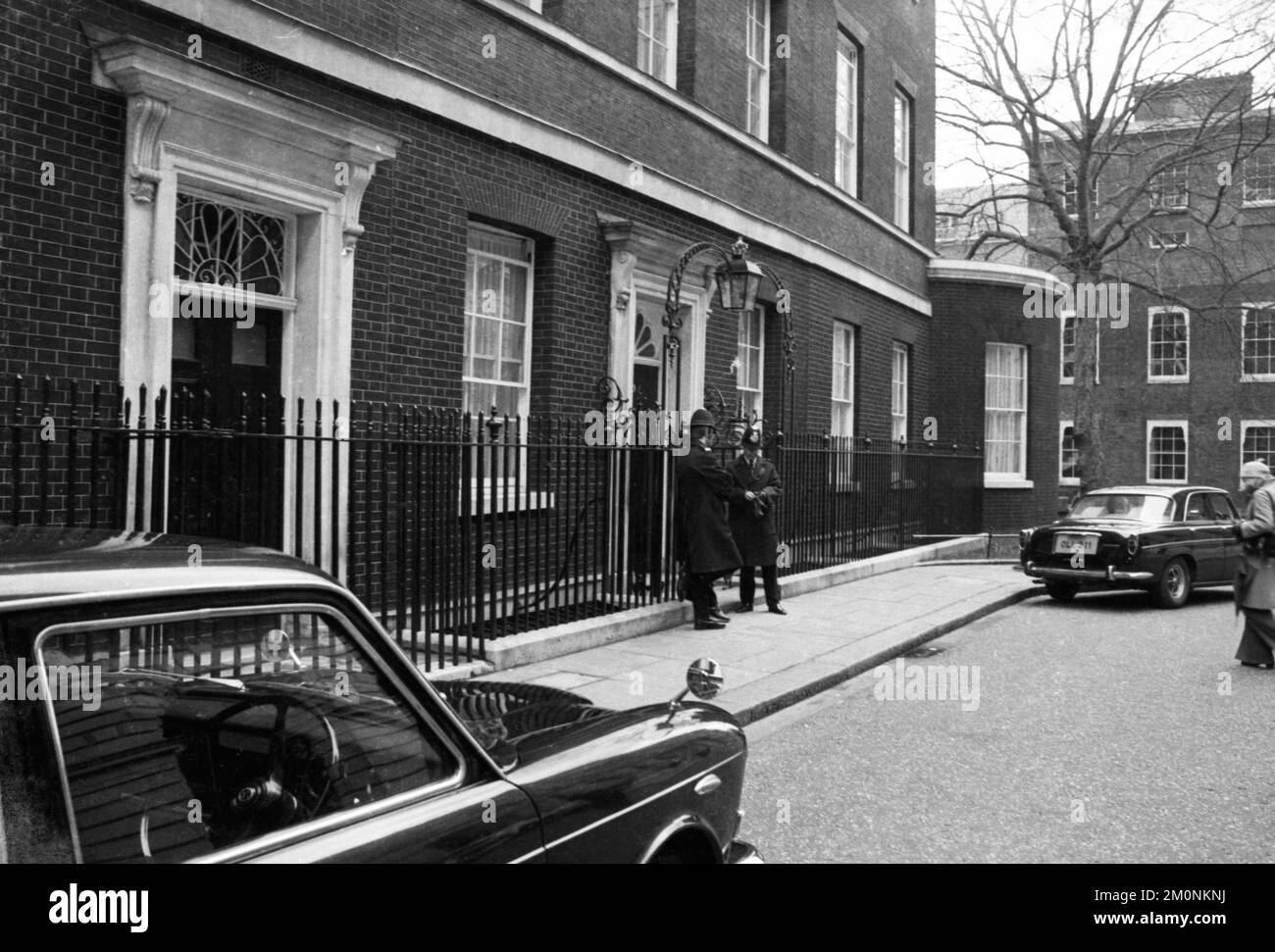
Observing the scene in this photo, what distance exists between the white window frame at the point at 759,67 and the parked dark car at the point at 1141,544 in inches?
263

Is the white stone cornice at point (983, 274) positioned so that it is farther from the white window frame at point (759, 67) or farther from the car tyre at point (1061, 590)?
the car tyre at point (1061, 590)

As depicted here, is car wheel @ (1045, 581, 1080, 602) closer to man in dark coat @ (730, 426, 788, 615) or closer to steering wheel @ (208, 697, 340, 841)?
man in dark coat @ (730, 426, 788, 615)

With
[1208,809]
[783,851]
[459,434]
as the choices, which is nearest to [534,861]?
[783,851]

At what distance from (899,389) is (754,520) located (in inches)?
437

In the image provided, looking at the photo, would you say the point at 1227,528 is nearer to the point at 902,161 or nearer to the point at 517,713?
the point at 902,161

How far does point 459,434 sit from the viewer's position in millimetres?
7570

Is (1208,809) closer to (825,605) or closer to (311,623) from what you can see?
(311,623)

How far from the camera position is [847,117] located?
18.0m

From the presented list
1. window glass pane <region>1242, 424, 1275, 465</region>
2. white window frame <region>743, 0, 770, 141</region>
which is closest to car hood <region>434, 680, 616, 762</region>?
white window frame <region>743, 0, 770, 141</region>

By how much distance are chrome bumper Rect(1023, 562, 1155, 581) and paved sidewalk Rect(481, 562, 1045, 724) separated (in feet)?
1.50

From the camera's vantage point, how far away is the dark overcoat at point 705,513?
31.4 ft

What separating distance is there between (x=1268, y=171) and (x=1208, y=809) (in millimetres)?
34250

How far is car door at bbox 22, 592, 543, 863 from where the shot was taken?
1757mm

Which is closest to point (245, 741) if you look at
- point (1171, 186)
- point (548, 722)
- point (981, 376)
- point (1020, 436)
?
point (548, 722)
